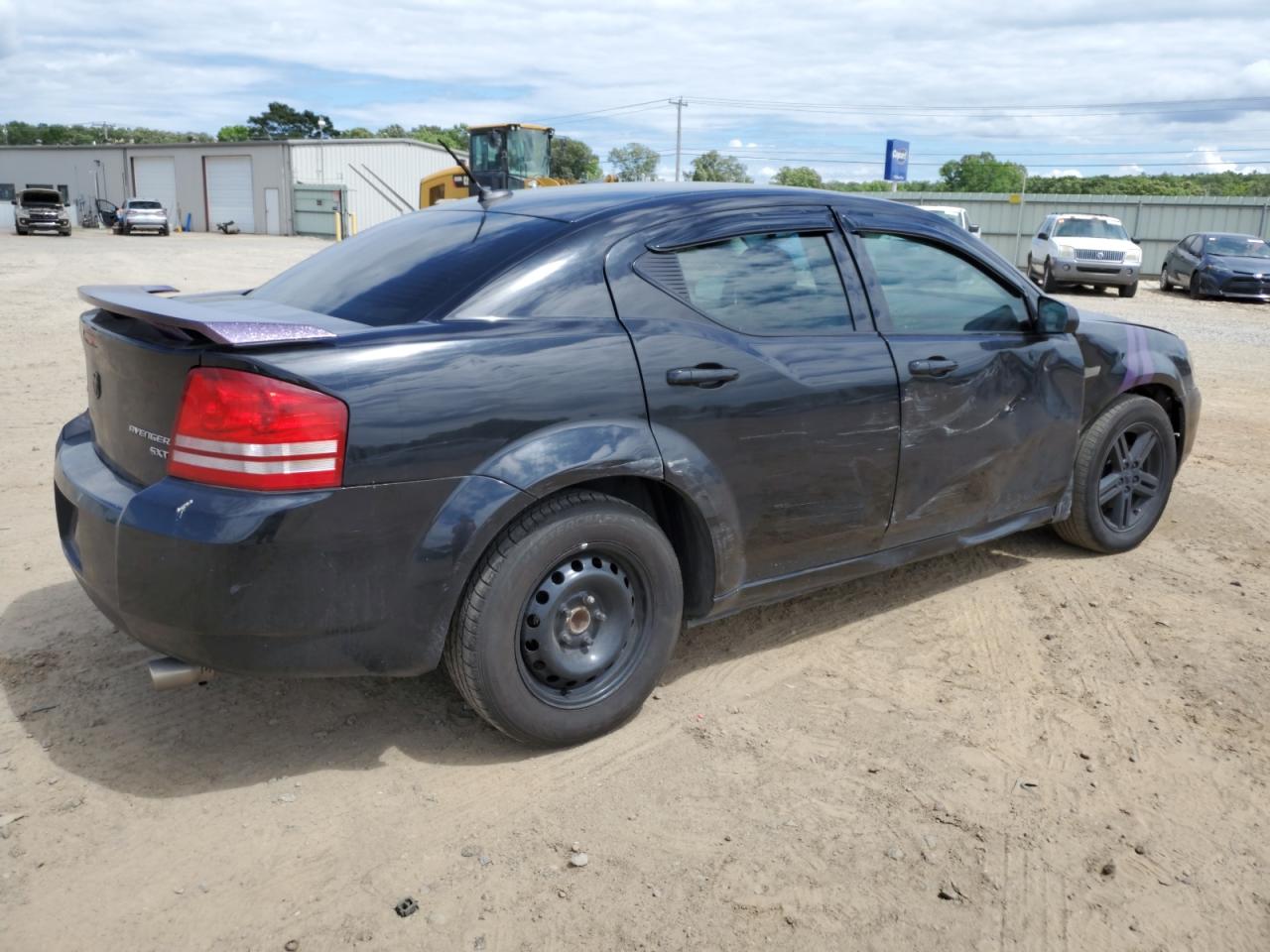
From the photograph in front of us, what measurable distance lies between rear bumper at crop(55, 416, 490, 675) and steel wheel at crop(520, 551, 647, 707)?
0.31 meters

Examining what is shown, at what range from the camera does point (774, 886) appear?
267 centimetres

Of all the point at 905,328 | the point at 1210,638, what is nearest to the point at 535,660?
the point at 905,328

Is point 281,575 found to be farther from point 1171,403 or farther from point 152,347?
point 1171,403

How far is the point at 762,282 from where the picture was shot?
3641 millimetres

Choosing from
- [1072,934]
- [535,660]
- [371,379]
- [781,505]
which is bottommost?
[1072,934]

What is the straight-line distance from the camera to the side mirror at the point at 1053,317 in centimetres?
436

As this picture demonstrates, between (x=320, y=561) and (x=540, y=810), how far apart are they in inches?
36.4

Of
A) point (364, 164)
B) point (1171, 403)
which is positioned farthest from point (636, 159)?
point (1171, 403)

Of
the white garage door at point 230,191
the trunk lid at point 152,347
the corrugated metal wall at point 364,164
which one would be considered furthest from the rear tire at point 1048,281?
the white garage door at point 230,191

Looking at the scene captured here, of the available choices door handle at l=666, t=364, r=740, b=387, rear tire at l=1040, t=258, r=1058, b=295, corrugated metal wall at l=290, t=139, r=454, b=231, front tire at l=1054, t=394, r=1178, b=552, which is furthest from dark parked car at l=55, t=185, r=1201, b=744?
corrugated metal wall at l=290, t=139, r=454, b=231

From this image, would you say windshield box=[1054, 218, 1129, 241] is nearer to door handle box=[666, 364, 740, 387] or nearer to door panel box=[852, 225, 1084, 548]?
door panel box=[852, 225, 1084, 548]

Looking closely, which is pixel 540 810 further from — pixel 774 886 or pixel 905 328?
pixel 905 328

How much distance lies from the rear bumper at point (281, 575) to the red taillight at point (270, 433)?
0.04 m

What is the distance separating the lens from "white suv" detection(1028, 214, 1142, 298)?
2170 centimetres
